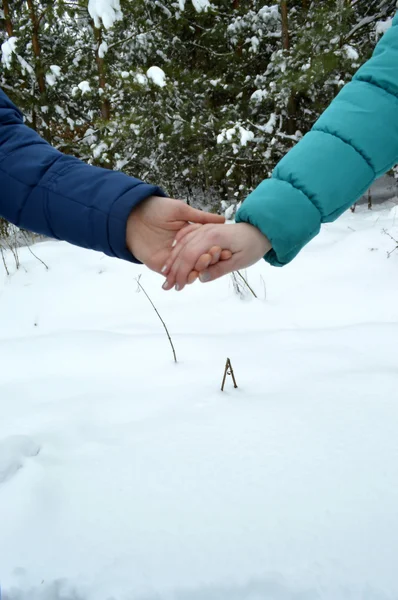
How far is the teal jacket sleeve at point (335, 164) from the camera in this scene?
126 cm

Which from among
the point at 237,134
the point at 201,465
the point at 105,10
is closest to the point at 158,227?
the point at 201,465

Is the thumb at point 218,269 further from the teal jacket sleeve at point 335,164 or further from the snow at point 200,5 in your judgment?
the snow at point 200,5

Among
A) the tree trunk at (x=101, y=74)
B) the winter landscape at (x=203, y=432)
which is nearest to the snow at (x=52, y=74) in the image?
the tree trunk at (x=101, y=74)

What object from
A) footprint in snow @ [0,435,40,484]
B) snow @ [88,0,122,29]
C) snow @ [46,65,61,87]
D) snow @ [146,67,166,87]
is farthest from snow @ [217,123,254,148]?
footprint in snow @ [0,435,40,484]

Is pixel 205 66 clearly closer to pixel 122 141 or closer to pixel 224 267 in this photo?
pixel 122 141

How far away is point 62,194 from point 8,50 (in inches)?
242

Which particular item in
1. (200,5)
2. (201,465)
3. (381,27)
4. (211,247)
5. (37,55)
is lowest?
(201,465)

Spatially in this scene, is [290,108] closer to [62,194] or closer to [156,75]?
[156,75]

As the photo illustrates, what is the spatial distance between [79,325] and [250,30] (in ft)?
23.4

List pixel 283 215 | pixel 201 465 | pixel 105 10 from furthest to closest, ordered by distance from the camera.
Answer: pixel 105 10, pixel 283 215, pixel 201 465

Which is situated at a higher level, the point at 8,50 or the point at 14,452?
the point at 8,50

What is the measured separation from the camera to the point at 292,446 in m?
1.17

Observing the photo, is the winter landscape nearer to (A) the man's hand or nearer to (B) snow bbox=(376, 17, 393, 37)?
(A) the man's hand

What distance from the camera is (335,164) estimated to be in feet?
4.13
